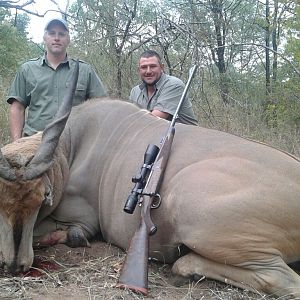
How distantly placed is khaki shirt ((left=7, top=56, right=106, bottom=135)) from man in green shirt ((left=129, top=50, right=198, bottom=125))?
2.02ft

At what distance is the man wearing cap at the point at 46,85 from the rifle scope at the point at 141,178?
1.91 m

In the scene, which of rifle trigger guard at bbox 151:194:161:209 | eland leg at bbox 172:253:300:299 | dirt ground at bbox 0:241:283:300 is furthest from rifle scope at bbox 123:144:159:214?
eland leg at bbox 172:253:300:299

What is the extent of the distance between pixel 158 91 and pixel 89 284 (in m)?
3.09

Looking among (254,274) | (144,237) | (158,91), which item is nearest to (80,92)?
(158,91)

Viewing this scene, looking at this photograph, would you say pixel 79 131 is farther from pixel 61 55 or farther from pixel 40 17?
pixel 40 17

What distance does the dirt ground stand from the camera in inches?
111

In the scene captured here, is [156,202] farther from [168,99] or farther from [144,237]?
[168,99]

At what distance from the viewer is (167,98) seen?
5609 mm

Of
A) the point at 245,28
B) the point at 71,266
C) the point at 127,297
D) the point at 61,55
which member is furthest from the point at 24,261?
the point at 245,28

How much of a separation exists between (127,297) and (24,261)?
0.72m

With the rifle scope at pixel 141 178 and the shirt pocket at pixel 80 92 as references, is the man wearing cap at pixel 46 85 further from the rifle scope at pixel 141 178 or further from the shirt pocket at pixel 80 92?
the rifle scope at pixel 141 178

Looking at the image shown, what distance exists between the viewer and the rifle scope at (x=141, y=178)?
11.0 ft

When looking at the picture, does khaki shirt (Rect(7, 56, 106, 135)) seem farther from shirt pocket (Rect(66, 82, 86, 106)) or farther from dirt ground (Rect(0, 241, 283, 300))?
dirt ground (Rect(0, 241, 283, 300))

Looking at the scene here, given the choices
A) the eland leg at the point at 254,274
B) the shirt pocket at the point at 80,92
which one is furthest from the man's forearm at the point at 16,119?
the eland leg at the point at 254,274
